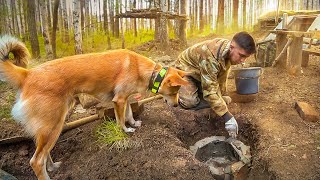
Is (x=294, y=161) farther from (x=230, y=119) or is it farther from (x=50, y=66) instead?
(x=50, y=66)

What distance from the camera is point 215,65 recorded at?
4.52 m

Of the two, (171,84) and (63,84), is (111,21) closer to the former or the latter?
(171,84)

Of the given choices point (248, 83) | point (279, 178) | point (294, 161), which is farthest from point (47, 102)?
point (248, 83)

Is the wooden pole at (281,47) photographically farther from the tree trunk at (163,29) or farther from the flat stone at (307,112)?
the tree trunk at (163,29)

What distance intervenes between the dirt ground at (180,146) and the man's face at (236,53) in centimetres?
149

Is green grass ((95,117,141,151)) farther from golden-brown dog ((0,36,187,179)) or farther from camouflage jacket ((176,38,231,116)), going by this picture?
camouflage jacket ((176,38,231,116))

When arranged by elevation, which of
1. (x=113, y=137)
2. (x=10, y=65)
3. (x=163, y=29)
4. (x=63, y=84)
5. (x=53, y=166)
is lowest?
(x=53, y=166)

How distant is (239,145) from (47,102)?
127 inches

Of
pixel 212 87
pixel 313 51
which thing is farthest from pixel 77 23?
pixel 313 51

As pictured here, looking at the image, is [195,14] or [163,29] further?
[195,14]

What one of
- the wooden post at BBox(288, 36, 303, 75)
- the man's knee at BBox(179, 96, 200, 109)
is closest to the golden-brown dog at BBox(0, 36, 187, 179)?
the man's knee at BBox(179, 96, 200, 109)

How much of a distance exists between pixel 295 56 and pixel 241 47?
14.5ft

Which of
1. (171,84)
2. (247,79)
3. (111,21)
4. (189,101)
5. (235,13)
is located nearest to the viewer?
(171,84)

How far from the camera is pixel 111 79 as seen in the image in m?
4.32
